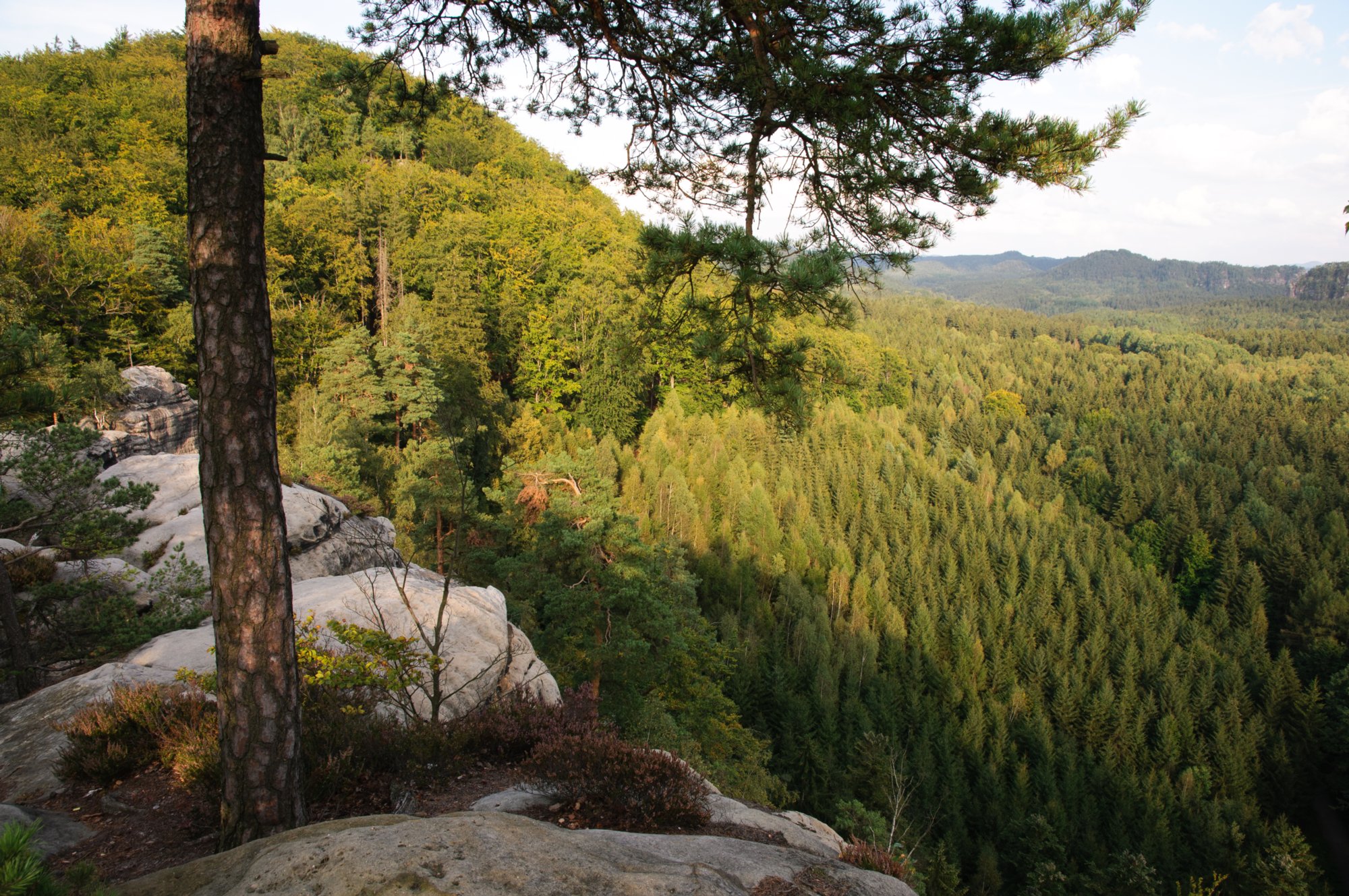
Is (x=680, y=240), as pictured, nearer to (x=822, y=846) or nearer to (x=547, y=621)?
(x=822, y=846)

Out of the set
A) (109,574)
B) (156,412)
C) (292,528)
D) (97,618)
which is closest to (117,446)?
(156,412)

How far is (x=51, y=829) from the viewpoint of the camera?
3908 millimetres

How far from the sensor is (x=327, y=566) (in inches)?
491

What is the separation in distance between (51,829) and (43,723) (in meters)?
1.94

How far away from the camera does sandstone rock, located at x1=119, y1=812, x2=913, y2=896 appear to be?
245cm

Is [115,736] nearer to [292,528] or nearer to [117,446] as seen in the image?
[292,528]

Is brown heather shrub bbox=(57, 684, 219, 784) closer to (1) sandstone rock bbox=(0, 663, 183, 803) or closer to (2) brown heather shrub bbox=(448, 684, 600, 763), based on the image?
(1) sandstone rock bbox=(0, 663, 183, 803)

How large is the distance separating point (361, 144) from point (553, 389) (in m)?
26.5

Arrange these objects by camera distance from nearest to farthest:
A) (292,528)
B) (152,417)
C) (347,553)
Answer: (292,528)
(347,553)
(152,417)

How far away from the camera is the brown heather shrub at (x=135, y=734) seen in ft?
15.1

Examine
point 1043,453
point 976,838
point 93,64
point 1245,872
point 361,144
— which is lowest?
point 976,838

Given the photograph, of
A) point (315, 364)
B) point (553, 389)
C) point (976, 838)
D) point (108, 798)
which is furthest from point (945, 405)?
point (108, 798)

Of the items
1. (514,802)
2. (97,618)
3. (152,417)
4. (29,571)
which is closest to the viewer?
(514,802)

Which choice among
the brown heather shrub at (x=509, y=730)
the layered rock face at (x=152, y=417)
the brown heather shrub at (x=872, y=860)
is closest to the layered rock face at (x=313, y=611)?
the brown heather shrub at (x=509, y=730)
